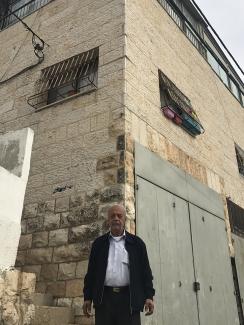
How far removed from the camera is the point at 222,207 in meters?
7.67

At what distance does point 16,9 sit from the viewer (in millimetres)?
9359

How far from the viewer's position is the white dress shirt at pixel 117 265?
3025mm

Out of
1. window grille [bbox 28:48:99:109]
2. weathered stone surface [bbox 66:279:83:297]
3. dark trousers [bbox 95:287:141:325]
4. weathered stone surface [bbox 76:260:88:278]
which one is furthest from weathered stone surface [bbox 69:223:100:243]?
window grille [bbox 28:48:99:109]

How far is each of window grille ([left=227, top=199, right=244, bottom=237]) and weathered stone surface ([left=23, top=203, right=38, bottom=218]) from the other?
465cm

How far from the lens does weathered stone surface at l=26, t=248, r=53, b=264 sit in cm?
507

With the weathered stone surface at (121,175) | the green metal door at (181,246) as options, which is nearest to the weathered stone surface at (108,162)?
the weathered stone surface at (121,175)

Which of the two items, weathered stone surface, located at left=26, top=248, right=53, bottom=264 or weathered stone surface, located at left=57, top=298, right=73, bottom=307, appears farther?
weathered stone surface, located at left=26, top=248, right=53, bottom=264

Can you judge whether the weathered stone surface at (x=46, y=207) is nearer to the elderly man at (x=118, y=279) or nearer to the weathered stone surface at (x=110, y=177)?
the weathered stone surface at (x=110, y=177)

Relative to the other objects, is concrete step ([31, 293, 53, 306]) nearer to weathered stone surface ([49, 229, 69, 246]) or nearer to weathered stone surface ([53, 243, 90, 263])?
weathered stone surface ([53, 243, 90, 263])

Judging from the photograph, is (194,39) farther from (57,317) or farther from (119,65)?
(57,317)

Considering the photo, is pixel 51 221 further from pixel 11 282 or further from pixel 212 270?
pixel 212 270

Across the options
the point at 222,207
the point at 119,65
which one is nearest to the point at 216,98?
the point at 222,207

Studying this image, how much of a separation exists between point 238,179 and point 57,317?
23.2 feet

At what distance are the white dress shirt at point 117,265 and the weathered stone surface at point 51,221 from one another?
216cm
